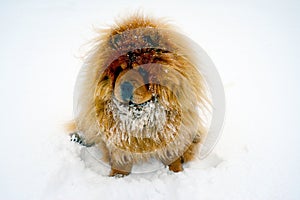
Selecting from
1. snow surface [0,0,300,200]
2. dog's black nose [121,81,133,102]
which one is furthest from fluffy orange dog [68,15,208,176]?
snow surface [0,0,300,200]

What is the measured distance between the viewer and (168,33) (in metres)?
1.59

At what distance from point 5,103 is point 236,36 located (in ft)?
7.54

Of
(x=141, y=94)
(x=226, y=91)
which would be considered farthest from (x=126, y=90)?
(x=226, y=91)

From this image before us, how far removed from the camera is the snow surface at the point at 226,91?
162cm

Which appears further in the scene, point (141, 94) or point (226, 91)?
point (226, 91)

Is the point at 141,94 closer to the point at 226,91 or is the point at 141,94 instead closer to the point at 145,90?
the point at 145,90

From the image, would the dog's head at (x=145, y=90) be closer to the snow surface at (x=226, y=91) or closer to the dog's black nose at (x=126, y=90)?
the dog's black nose at (x=126, y=90)

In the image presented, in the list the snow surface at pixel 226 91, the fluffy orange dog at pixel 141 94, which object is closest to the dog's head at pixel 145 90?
the fluffy orange dog at pixel 141 94

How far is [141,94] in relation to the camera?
143 cm

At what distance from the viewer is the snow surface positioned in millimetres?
1616

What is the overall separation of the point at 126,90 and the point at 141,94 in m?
0.08

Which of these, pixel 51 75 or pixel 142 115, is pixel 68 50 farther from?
pixel 142 115

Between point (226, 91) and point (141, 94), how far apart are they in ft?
3.95

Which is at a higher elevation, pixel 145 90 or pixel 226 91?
pixel 145 90
